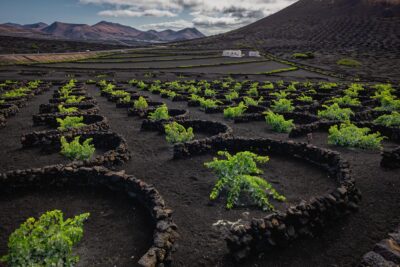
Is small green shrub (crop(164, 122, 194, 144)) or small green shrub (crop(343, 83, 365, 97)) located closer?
small green shrub (crop(164, 122, 194, 144))

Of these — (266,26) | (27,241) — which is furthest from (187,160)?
(266,26)

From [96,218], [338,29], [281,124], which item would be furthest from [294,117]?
[338,29]

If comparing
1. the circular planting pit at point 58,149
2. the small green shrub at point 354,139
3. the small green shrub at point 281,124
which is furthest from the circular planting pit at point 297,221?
the small green shrub at point 281,124

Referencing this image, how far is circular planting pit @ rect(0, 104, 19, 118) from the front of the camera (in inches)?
937

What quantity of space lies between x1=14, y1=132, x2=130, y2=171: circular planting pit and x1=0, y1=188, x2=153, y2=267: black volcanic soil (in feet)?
8.26

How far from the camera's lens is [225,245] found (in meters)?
8.05

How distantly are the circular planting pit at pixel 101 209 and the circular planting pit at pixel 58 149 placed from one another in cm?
184

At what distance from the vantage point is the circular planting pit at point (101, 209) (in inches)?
301

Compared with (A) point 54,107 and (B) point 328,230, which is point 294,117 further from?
(A) point 54,107

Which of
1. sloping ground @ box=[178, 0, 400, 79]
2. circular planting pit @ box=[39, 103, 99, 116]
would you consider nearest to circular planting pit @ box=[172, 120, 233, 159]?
circular planting pit @ box=[39, 103, 99, 116]

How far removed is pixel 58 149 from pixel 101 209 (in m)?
7.50

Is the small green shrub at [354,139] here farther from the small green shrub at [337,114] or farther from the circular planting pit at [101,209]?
the circular planting pit at [101,209]

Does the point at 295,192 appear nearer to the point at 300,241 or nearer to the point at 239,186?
the point at 239,186

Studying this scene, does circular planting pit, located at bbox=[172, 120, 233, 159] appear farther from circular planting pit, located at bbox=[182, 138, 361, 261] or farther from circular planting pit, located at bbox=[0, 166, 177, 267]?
circular planting pit, located at bbox=[182, 138, 361, 261]
